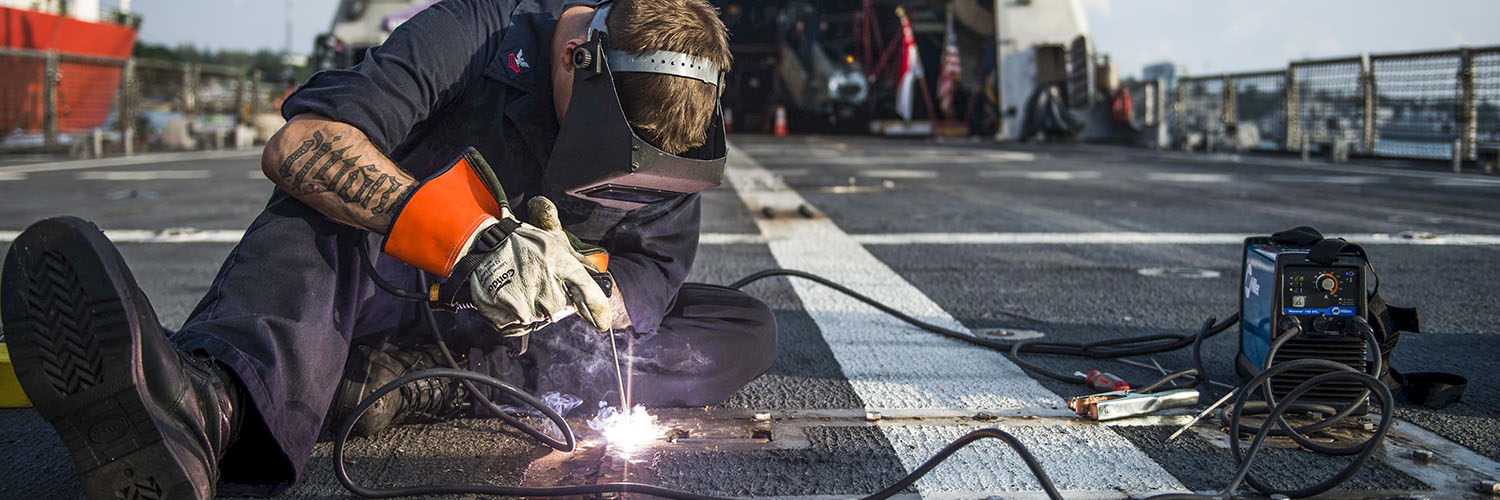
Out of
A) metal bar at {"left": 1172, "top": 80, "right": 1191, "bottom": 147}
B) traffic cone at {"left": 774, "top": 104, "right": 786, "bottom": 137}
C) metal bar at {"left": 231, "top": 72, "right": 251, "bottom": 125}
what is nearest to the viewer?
metal bar at {"left": 1172, "top": 80, "right": 1191, "bottom": 147}

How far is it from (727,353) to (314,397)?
3.03ft

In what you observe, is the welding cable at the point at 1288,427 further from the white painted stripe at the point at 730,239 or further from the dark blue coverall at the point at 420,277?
the white painted stripe at the point at 730,239

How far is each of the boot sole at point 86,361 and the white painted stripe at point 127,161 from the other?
448 inches

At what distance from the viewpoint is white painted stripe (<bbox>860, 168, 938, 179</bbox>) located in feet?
34.4

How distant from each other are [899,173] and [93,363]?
9.76m

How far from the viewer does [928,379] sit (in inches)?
107

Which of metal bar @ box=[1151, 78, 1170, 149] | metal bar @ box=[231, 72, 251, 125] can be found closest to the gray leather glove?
metal bar @ box=[1151, 78, 1170, 149]

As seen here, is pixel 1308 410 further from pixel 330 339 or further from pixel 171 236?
pixel 171 236

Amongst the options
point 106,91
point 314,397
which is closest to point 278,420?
point 314,397

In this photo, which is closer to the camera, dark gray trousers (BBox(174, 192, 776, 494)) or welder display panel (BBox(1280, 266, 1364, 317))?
dark gray trousers (BBox(174, 192, 776, 494))

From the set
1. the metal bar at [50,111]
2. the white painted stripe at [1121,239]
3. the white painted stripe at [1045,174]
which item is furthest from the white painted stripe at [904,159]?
the metal bar at [50,111]

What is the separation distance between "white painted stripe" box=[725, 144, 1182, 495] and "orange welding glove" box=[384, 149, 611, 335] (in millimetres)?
736

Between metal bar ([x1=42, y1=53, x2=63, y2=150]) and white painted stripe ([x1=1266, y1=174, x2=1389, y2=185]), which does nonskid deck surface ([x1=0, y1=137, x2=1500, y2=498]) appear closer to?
white painted stripe ([x1=1266, y1=174, x2=1389, y2=185])

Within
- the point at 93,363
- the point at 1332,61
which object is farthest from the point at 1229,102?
the point at 93,363
